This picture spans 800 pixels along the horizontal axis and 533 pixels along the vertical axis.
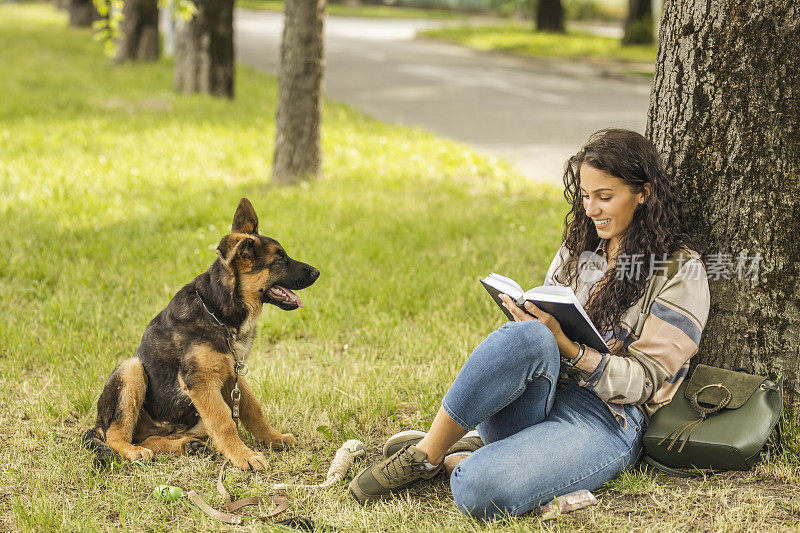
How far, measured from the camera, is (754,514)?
9.58 ft

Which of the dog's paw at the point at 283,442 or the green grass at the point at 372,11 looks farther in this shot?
the green grass at the point at 372,11

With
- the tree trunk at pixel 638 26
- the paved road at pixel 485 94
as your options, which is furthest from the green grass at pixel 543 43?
the paved road at pixel 485 94

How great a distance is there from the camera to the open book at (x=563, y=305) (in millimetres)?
2865

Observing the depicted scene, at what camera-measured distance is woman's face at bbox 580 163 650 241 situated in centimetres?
314

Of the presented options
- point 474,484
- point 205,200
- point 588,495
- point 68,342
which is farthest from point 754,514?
point 205,200

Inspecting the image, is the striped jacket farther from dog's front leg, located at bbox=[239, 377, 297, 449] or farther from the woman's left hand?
dog's front leg, located at bbox=[239, 377, 297, 449]

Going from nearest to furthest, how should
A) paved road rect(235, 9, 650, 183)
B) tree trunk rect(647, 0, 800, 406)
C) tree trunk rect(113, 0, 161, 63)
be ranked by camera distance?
1. tree trunk rect(647, 0, 800, 406)
2. paved road rect(235, 9, 650, 183)
3. tree trunk rect(113, 0, 161, 63)

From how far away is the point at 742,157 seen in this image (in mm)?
3352

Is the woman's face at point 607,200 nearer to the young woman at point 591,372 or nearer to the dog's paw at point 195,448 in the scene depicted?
the young woman at point 591,372

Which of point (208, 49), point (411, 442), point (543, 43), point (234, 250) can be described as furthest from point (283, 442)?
point (543, 43)

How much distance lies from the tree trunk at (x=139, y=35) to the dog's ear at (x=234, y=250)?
604 inches

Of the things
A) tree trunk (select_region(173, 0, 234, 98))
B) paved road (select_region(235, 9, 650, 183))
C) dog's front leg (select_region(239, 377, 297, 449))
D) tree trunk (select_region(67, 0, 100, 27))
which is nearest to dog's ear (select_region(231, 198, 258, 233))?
dog's front leg (select_region(239, 377, 297, 449))

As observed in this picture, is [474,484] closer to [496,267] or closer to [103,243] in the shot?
[496,267]

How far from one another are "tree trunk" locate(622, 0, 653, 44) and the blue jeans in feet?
73.2
